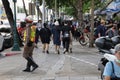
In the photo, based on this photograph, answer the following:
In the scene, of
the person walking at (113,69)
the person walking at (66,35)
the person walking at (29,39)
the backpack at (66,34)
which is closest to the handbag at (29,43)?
the person walking at (29,39)

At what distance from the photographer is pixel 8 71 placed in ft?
48.4

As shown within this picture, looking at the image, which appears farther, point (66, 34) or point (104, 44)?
point (66, 34)

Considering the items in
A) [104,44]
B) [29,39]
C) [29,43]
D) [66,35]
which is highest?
[104,44]

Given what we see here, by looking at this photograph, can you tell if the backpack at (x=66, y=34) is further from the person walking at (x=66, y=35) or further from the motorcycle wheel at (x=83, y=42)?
the motorcycle wheel at (x=83, y=42)

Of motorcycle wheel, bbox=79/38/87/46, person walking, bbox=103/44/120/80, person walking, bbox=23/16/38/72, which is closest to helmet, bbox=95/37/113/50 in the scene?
person walking, bbox=103/44/120/80

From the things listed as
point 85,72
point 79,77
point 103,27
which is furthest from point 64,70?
A: point 103,27

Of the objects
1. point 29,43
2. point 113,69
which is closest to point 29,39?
point 29,43

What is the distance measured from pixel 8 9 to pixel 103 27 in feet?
19.3

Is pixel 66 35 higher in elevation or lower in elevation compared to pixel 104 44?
lower

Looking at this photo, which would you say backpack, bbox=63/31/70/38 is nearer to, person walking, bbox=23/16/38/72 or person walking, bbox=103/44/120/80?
person walking, bbox=23/16/38/72

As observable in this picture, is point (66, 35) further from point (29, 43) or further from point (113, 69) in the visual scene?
point (113, 69)

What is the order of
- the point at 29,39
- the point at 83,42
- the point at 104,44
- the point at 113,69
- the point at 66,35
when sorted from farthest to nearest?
the point at 83,42, the point at 66,35, the point at 29,39, the point at 104,44, the point at 113,69

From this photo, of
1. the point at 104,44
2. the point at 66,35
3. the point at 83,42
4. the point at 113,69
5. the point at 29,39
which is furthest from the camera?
the point at 83,42

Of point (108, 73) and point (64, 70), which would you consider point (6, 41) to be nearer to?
point (64, 70)
